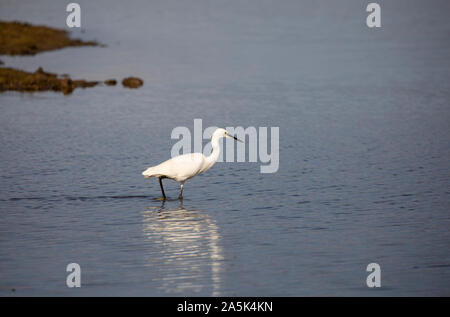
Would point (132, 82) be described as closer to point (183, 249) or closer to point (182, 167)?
point (182, 167)

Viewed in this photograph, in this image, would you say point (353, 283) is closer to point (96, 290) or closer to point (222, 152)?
point (96, 290)

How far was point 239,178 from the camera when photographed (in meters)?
18.5

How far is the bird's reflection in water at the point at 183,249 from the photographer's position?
37.3ft

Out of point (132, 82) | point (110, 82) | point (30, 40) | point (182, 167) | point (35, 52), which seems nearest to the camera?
point (182, 167)

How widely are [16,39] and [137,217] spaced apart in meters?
34.2

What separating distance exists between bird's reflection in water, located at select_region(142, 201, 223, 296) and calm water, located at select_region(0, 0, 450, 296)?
4 centimetres

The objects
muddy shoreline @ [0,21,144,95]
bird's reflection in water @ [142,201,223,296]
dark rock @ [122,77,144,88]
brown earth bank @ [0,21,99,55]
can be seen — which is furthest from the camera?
brown earth bank @ [0,21,99,55]

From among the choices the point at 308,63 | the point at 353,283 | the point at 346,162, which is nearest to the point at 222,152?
the point at 346,162

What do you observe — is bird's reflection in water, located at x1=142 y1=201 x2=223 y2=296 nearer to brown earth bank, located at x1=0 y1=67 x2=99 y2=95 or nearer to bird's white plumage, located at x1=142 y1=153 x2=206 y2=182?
bird's white plumage, located at x1=142 y1=153 x2=206 y2=182

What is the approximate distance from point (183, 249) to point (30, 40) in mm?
36796

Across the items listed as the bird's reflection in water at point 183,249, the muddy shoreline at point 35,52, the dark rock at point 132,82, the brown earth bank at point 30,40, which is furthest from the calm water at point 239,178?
the brown earth bank at point 30,40

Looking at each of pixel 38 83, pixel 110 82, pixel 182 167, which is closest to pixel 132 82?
pixel 110 82

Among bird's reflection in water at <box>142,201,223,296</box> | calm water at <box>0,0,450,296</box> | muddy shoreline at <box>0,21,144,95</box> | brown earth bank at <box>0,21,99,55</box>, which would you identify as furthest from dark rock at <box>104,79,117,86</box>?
bird's reflection in water at <box>142,201,223,296</box>

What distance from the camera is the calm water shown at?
11938 mm
